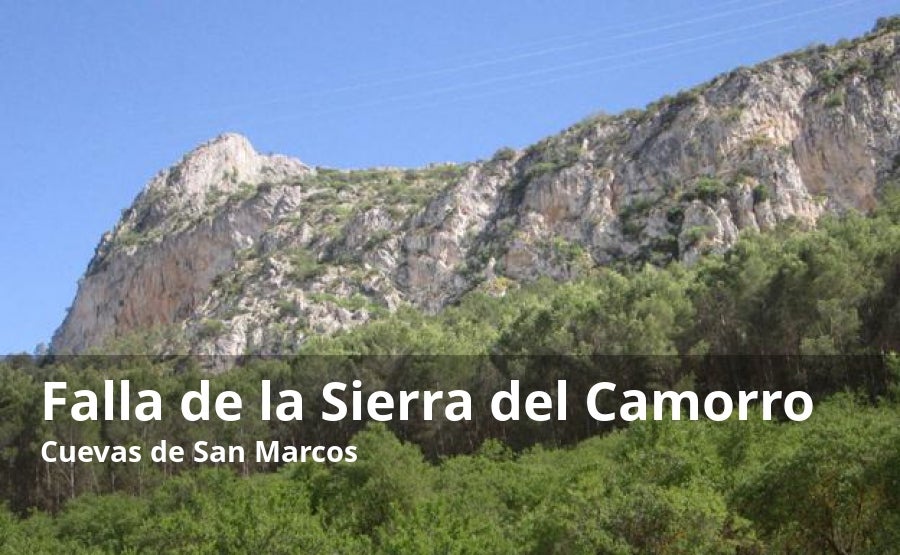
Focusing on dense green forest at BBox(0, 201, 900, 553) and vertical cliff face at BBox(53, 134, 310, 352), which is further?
vertical cliff face at BBox(53, 134, 310, 352)

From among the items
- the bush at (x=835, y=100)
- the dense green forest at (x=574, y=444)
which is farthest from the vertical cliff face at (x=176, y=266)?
the bush at (x=835, y=100)

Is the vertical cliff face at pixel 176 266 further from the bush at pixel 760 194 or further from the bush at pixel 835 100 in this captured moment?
the bush at pixel 835 100

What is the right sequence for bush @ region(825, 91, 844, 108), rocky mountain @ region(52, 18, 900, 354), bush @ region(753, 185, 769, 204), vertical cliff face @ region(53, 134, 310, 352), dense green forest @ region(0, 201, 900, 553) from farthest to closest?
vertical cliff face @ region(53, 134, 310, 352)
bush @ region(825, 91, 844, 108)
rocky mountain @ region(52, 18, 900, 354)
bush @ region(753, 185, 769, 204)
dense green forest @ region(0, 201, 900, 553)

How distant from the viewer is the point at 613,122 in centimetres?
14600

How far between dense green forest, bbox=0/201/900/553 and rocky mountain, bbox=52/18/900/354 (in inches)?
788

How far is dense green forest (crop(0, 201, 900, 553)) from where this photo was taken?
3125cm

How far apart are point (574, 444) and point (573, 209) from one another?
65.3 meters

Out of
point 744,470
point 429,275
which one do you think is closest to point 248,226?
point 429,275

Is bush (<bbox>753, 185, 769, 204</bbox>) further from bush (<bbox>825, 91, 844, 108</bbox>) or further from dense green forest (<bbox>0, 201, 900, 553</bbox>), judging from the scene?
dense green forest (<bbox>0, 201, 900, 553</bbox>)

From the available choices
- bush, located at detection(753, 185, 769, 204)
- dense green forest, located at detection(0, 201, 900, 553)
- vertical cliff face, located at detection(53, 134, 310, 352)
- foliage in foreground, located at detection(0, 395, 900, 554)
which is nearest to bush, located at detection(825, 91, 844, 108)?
bush, located at detection(753, 185, 769, 204)

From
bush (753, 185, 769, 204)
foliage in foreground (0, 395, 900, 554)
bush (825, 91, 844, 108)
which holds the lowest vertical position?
foliage in foreground (0, 395, 900, 554)

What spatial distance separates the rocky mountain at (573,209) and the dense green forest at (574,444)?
20009 mm

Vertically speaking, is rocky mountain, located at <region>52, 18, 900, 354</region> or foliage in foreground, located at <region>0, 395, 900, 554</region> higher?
rocky mountain, located at <region>52, 18, 900, 354</region>

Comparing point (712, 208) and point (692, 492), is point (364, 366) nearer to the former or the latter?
point (712, 208)
